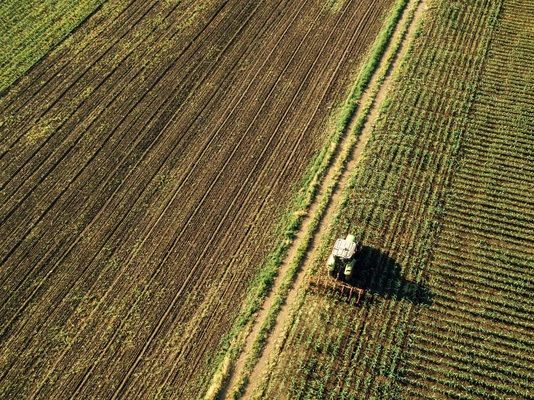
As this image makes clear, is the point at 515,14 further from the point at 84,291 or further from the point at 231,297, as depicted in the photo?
the point at 84,291

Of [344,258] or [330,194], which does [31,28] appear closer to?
[330,194]

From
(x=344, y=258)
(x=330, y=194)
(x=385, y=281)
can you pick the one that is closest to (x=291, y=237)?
(x=330, y=194)

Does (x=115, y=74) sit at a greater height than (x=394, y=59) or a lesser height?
greater

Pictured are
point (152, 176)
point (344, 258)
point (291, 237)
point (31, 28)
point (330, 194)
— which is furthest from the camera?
point (31, 28)

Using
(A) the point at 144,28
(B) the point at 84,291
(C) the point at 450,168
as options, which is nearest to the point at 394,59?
(C) the point at 450,168

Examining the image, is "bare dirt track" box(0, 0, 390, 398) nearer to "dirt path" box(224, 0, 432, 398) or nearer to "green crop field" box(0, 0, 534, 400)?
"green crop field" box(0, 0, 534, 400)

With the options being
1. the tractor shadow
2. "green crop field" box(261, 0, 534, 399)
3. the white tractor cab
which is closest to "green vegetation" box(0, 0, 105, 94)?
"green crop field" box(261, 0, 534, 399)
